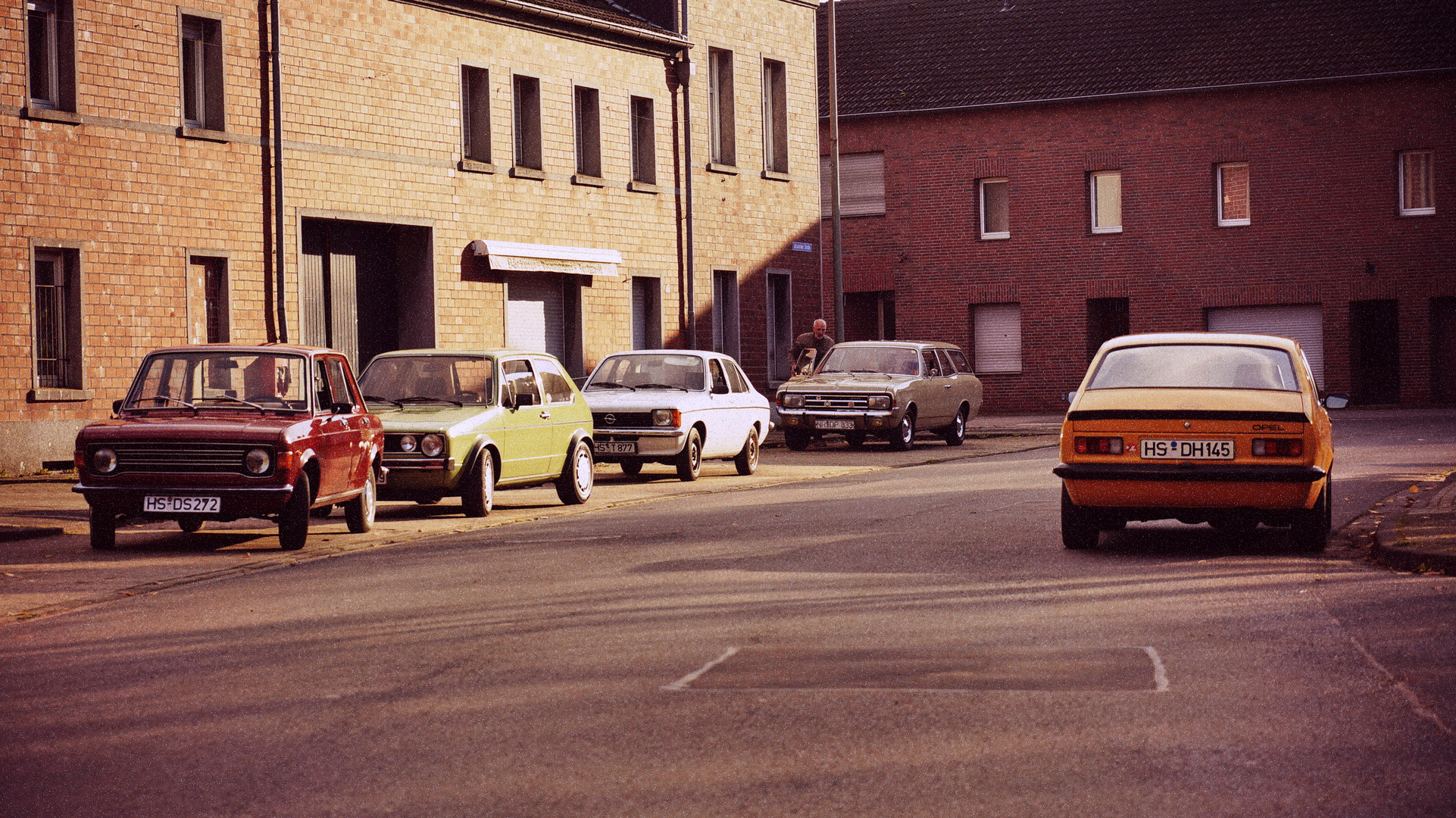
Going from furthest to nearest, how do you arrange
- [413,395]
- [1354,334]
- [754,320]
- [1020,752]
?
[1354,334] → [754,320] → [413,395] → [1020,752]

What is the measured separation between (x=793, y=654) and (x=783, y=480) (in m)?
13.5

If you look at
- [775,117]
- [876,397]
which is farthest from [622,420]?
[775,117]

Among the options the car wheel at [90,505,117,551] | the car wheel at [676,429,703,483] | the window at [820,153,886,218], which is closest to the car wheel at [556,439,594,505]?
the car wheel at [676,429,703,483]

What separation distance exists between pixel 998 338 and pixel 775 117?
1289 cm

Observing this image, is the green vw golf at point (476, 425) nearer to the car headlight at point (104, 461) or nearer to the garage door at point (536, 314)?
the car headlight at point (104, 461)

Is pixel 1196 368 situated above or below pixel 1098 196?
below

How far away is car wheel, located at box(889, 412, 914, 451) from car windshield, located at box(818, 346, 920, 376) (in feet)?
3.05

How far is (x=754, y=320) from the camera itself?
120ft

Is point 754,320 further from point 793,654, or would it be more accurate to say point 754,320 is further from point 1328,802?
point 1328,802

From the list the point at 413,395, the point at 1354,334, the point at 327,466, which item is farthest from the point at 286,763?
the point at 1354,334

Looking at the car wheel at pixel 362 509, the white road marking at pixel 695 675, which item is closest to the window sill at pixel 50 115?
the car wheel at pixel 362 509

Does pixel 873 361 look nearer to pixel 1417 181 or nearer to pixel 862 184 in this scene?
pixel 862 184

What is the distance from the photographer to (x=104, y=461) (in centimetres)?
1376

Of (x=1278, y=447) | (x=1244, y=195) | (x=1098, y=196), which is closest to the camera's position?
(x=1278, y=447)
